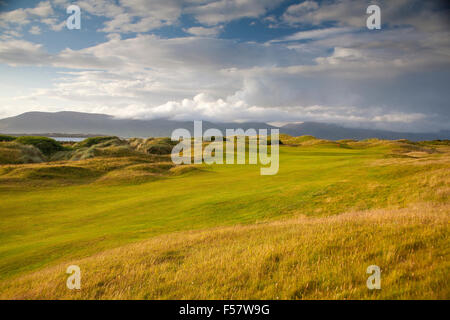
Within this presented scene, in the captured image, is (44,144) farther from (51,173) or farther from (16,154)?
(51,173)

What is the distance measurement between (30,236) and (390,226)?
22.8 m

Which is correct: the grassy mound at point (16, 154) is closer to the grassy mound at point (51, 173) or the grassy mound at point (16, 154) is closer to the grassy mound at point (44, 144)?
the grassy mound at point (51, 173)

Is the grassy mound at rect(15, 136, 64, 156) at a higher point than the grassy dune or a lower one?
higher

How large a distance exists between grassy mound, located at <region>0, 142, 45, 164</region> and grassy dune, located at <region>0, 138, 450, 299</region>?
129ft

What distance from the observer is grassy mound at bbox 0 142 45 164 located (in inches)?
2589

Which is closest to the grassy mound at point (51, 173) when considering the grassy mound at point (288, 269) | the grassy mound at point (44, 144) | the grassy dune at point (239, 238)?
the grassy dune at point (239, 238)

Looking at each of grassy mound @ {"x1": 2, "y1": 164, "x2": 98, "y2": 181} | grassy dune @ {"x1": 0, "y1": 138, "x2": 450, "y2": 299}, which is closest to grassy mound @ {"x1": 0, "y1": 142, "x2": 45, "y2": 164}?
grassy mound @ {"x1": 2, "y1": 164, "x2": 98, "y2": 181}

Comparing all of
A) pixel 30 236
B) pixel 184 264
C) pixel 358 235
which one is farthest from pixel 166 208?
pixel 358 235

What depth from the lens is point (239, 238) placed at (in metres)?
12.3

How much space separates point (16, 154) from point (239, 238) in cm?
7987

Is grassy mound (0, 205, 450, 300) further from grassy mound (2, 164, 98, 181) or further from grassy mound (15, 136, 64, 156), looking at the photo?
grassy mound (15, 136, 64, 156)

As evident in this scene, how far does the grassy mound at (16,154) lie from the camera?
65.8 m

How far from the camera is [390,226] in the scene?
9.73 metres
